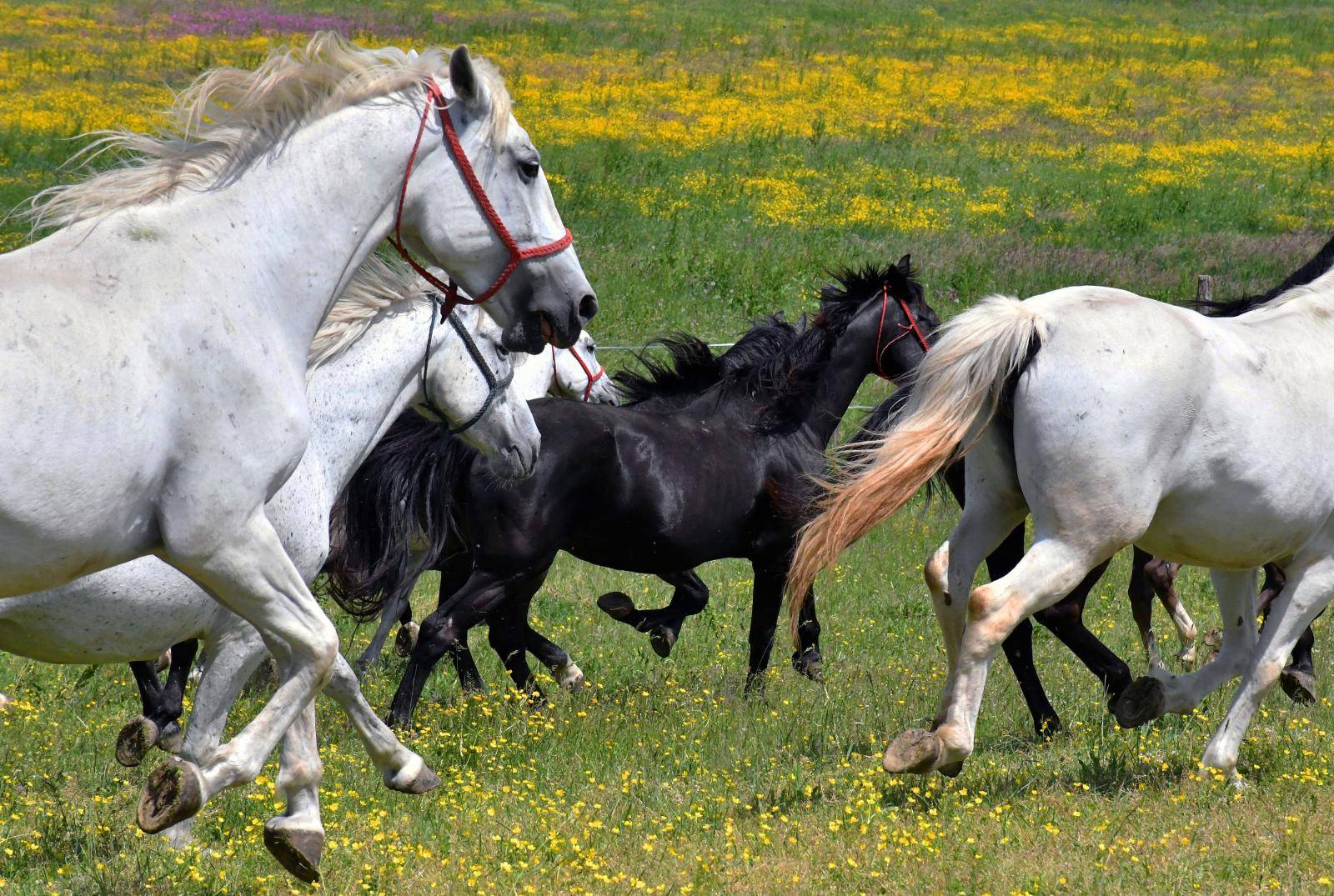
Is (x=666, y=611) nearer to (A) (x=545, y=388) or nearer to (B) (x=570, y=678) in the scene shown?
(B) (x=570, y=678)

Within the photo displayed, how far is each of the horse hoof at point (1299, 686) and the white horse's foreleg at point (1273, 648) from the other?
56.2 inches

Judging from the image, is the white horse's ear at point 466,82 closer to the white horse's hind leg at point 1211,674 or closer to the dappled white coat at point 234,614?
the dappled white coat at point 234,614

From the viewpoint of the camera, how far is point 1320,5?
3931 cm

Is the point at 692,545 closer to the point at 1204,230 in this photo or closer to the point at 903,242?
the point at 903,242

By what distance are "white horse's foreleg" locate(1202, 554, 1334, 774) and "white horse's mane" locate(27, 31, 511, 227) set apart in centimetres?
346

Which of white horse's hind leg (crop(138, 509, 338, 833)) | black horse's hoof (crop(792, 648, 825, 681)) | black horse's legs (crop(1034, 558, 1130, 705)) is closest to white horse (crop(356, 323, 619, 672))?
black horse's hoof (crop(792, 648, 825, 681))

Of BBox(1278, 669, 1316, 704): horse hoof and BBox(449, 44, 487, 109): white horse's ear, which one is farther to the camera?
BBox(1278, 669, 1316, 704): horse hoof

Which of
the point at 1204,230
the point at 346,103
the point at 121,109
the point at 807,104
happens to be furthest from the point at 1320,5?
the point at 346,103

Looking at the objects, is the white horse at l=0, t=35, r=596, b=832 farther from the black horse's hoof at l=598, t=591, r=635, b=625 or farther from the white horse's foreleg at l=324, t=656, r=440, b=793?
the black horse's hoof at l=598, t=591, r=635, b=625

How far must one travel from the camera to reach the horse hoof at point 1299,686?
670 cm

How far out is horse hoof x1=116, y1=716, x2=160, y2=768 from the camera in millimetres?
4246

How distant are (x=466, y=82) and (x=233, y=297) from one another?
2.69 ft

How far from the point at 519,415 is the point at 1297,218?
743 inches

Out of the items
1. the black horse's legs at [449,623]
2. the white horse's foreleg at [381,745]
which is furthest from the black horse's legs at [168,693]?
the white horse's foreleg at [381,745]
